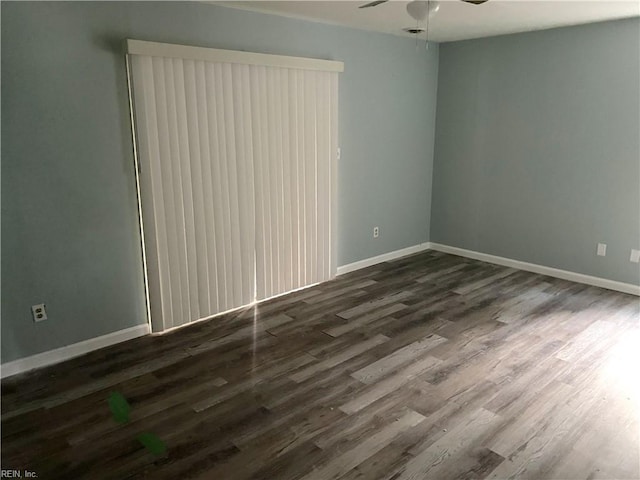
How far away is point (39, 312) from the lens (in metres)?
2.96

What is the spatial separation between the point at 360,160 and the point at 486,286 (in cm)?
171

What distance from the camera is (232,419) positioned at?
98.0 inches

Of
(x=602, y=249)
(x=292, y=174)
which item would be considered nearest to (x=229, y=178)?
(x=292, y=174)

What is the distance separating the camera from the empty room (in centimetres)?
238

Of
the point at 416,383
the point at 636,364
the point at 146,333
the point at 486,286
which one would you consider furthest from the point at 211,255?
the point at 636,364

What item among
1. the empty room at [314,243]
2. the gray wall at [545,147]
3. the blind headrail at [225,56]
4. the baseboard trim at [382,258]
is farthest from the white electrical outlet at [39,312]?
the gray wall at [545,147]

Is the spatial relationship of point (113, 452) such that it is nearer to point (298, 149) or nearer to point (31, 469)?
point (31, 469)

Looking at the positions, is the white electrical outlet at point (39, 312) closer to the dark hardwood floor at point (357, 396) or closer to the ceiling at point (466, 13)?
the dark hardwood floor at point (357, 396)

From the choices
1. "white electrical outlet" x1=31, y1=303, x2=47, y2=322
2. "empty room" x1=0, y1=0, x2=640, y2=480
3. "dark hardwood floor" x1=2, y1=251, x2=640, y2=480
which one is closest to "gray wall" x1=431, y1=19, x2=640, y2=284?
"empty room" x1=0, y1=0, x2=640, y2=480

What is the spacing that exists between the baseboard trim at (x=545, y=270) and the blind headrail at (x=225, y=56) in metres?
2.51

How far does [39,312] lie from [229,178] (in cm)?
156

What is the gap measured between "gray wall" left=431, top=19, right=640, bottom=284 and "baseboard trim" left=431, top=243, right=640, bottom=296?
5cm

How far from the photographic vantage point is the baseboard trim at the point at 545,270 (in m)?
4.25

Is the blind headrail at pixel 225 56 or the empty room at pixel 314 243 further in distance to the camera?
the blind headrail at pixel 225 56
